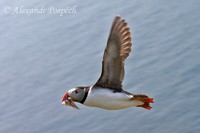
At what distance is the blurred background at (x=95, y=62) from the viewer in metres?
12.8

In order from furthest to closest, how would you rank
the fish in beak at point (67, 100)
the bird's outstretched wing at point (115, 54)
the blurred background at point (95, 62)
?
the blurred background at point (95, 62) < the fish in beak at point (67, 100) < the bird's outstretched wing at point (115, 54)

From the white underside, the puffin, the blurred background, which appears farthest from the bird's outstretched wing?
the blurred background

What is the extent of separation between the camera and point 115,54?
8586 millimetres

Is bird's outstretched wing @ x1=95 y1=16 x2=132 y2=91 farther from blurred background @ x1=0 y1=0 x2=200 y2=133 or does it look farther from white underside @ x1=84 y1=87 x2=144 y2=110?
blurred background @ x1=0 y1=0 x2=200 y2=133

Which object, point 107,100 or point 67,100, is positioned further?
point 67,100

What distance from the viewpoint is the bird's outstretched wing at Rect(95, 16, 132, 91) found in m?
8.47

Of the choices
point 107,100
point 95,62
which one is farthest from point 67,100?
point 95,62

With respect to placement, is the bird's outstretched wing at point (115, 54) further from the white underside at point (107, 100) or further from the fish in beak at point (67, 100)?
the fish in beak at point (67, 100)

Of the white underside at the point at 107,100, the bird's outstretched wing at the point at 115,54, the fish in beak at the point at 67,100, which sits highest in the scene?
the bird's outstretched wing at the point at 115,54

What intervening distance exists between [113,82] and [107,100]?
24 centimetres

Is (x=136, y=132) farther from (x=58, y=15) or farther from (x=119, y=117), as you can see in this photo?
(x=58, y=15)

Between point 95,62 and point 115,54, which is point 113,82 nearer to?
point 115,54

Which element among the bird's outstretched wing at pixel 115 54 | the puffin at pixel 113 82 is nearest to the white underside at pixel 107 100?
the puffin at pixel 113 82

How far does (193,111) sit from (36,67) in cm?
308
